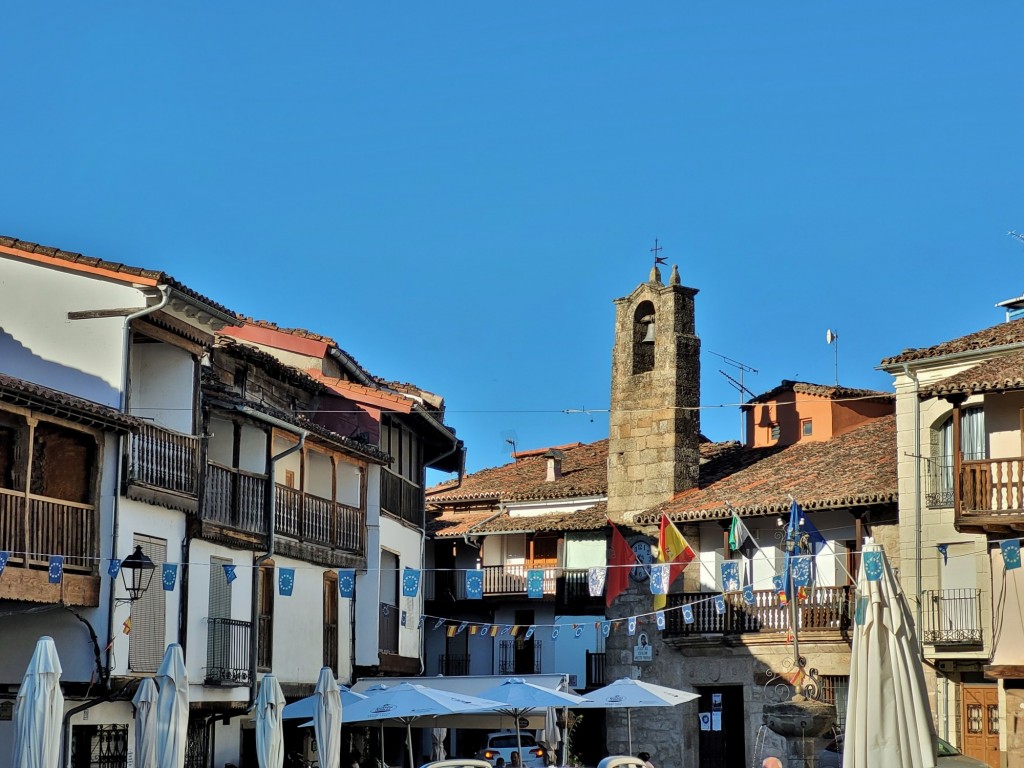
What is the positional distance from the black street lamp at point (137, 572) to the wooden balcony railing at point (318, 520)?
234 inches

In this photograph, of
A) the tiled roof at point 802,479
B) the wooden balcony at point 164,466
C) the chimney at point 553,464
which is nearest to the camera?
the wooden balcony at point 164,466

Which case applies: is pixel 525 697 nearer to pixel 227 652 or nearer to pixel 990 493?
pixel 227 652

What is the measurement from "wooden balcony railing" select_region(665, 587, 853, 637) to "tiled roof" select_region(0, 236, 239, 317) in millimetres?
16066

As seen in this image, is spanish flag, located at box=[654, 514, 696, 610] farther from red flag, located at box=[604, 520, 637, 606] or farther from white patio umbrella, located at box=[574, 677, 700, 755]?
white patio umbrella, located at box=[574, 677, 700, 755]

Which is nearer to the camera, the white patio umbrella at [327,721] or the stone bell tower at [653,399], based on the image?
the white patio umbrella at [327,721]

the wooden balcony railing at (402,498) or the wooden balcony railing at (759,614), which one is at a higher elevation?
the wooden balcony railing at (402,498)

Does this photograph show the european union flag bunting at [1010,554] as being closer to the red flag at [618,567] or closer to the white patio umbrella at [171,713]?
the red flag at [618,567]

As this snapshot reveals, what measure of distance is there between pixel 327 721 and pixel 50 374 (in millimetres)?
6935

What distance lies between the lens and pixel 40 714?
2044 centimetres

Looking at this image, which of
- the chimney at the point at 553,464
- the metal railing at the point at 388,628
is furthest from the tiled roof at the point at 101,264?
the chimney at the point at 553,464

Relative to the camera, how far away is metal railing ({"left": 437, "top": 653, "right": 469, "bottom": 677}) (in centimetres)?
4675

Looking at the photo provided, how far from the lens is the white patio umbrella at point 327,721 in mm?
25609

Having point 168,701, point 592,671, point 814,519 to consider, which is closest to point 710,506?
point 814,519

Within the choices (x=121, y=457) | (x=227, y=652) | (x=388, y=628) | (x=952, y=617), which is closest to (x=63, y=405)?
(x=121, y=457)
